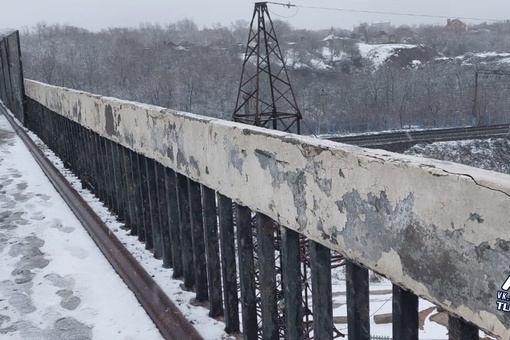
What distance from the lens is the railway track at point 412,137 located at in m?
31.1

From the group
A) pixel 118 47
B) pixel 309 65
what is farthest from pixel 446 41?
pixel 118 47

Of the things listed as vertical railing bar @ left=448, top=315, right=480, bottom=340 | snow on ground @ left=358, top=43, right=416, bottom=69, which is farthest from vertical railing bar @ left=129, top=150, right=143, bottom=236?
snow on ground @ left=358, top=43, right=416, bottom=69

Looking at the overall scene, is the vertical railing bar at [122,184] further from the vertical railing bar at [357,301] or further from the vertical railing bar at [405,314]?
the vertical railing bar at [405,314]

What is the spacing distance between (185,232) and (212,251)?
34cm

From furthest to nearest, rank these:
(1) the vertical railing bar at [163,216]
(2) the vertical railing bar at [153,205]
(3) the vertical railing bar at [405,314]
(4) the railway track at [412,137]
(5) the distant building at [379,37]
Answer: (5) the distant building at [379,37]
(4) the railway track at [412,137]
(2) the vertical railing bar at [153,205]
(1) the vertical railing bar at [163,216]
(3) the vertical railing bar at [405,314]

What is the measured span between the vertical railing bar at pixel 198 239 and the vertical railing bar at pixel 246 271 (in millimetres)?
450

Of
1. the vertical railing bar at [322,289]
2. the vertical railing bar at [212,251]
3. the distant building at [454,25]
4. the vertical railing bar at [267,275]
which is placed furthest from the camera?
the distant building at [454,25]

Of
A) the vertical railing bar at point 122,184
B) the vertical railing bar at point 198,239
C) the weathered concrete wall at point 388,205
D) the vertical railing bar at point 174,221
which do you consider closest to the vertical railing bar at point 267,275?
the weathered concrete wall at point 388,205

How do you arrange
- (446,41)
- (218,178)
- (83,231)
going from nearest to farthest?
1. (218,178)
2. (83,231)
3. (446,41)

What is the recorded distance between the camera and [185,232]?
9.10 ft

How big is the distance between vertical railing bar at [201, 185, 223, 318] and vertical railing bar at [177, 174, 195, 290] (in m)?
0.26

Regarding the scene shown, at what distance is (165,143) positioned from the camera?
2.77 m

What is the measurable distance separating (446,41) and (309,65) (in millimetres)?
41683

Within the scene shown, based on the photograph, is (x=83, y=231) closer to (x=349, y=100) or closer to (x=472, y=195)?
(x=472, y=195)
